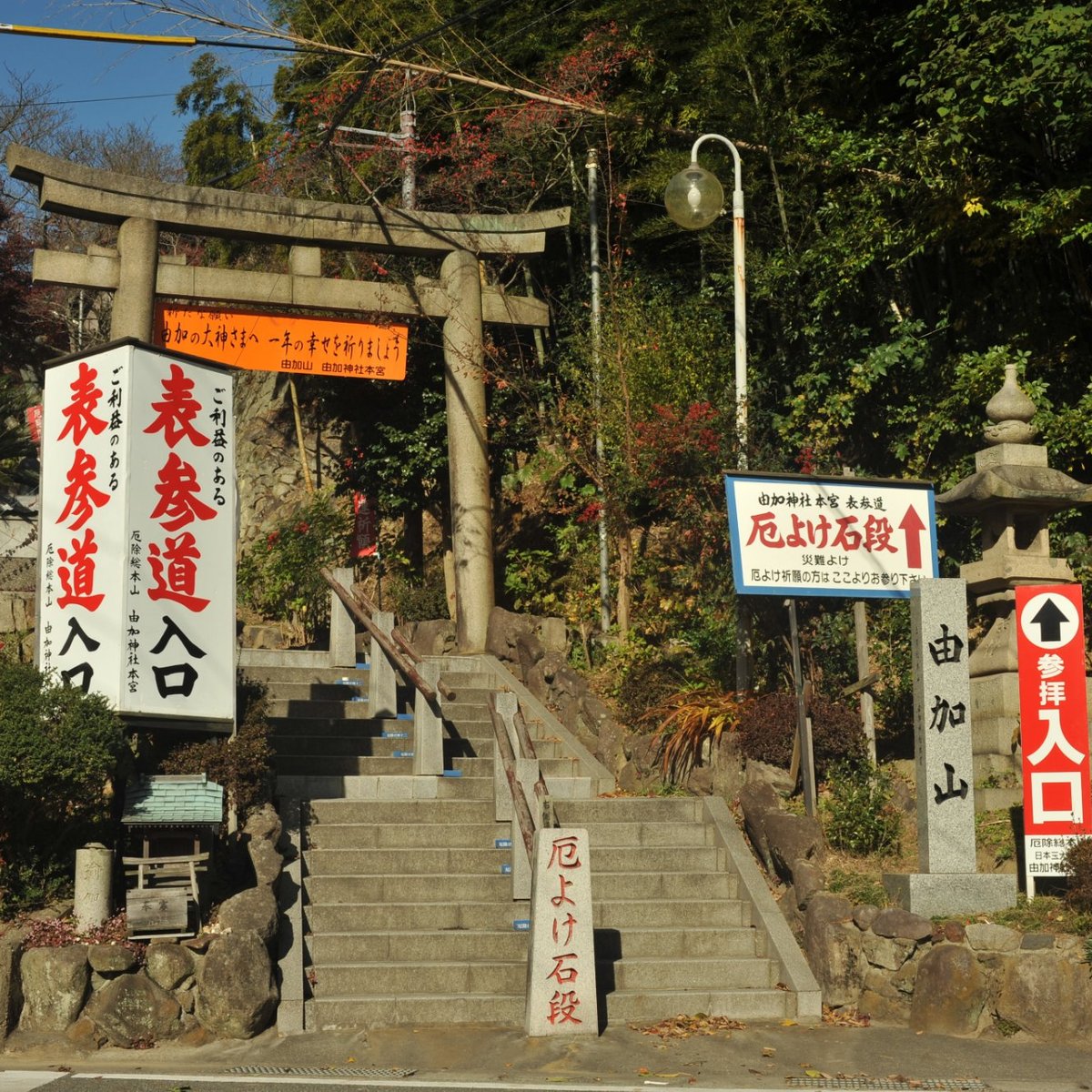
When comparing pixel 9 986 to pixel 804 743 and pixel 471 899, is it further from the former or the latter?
pixel 804 743

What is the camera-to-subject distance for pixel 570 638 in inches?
686

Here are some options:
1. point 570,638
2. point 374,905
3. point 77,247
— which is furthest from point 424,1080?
point 77,247

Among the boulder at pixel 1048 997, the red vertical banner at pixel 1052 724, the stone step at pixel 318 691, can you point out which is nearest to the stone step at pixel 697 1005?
the boulder at pixel 1048 997

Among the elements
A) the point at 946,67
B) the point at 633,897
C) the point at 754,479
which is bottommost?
the point at 633,897

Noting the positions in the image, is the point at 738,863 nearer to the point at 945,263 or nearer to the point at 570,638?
the point at 570,638

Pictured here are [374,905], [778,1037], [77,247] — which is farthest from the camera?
[77,247]

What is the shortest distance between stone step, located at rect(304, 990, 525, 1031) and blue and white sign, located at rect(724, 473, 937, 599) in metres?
3.88

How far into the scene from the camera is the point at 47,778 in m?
9.73

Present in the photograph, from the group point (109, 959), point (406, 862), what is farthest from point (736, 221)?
point (109, 959)

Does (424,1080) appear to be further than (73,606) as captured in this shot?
No

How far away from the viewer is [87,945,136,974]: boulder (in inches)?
362

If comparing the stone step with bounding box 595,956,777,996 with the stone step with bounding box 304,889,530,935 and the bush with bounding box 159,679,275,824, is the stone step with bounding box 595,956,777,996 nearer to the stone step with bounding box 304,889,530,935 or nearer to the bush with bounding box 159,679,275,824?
the stone step with bounding box 304,889,530,935

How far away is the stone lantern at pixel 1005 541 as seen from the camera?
39.8 ft

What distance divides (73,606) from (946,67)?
1008 centimetres
